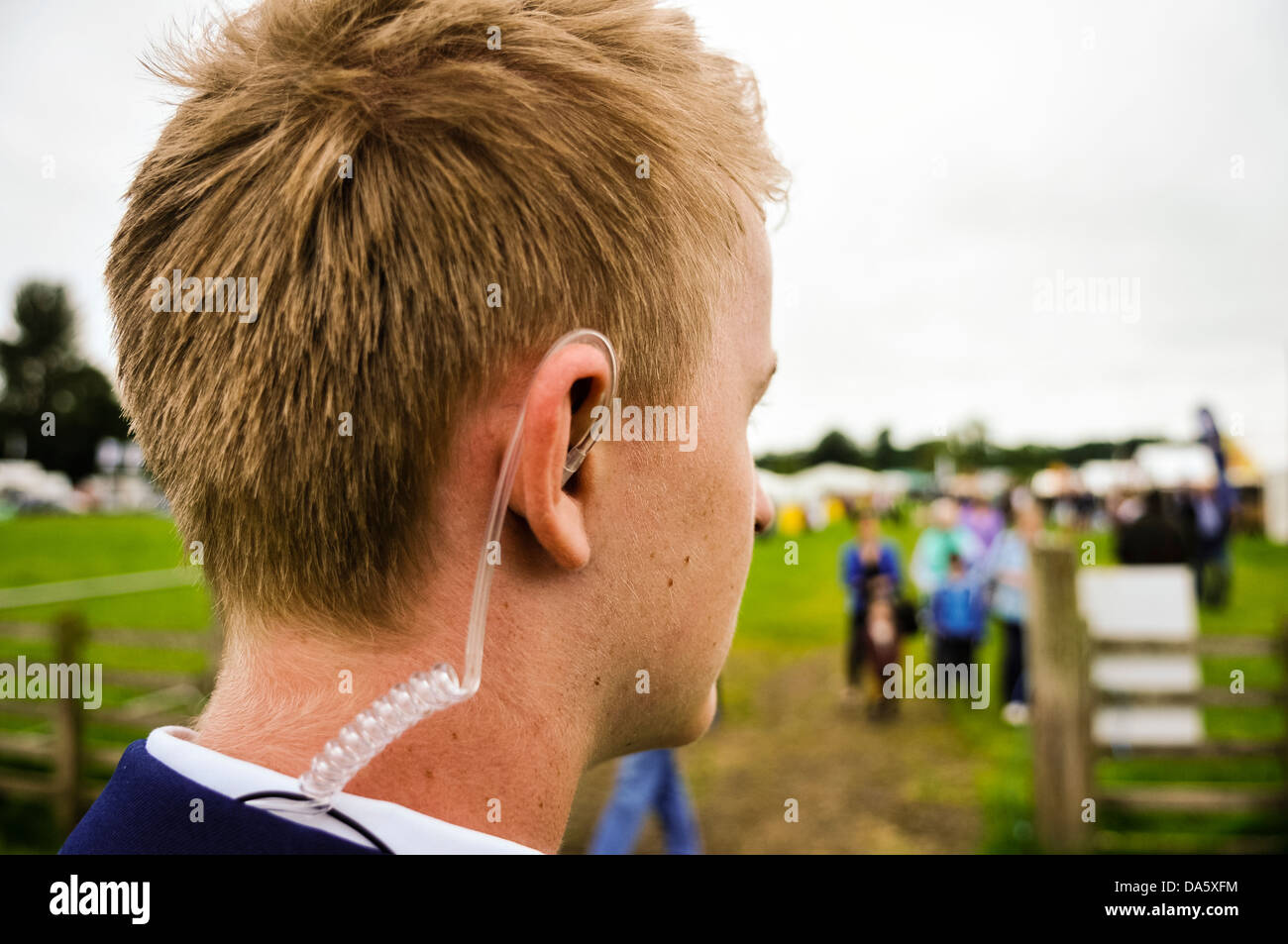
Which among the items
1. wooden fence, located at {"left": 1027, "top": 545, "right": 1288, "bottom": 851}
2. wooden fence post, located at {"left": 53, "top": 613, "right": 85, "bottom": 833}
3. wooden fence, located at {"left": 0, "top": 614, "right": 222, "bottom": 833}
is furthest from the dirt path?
wooden fence post, located at {"left": 53, "top": 613, "right": 85, "bottom": 833}

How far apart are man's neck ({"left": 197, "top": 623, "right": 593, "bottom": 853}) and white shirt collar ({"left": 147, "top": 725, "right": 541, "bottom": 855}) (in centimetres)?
3

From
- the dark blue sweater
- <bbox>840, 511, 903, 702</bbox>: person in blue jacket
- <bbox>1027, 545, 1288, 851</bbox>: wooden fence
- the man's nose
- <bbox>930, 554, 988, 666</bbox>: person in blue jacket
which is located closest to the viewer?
the dark blue sweater

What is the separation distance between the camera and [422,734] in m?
1.11

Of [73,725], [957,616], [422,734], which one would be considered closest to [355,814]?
[422,734]

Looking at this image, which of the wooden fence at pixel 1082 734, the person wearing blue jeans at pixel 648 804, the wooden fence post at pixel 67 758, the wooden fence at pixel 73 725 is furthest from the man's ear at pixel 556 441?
the wooden fence post at pixel 67 758

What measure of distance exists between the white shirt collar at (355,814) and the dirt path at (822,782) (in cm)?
606

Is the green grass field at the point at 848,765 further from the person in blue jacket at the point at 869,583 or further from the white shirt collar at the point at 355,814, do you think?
the white shirt collar at the point at 355,814

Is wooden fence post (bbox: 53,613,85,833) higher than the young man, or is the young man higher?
the young man

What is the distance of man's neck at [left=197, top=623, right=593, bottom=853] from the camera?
109cm

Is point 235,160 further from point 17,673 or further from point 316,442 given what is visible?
point 17,673

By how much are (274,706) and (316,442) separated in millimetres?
356

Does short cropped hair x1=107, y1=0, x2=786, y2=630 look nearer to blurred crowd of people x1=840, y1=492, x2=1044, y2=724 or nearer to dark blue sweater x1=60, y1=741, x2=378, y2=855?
dark blue sweater x1=60, y1=741, x2=378, y2=855

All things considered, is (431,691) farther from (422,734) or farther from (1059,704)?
(1059,704)
